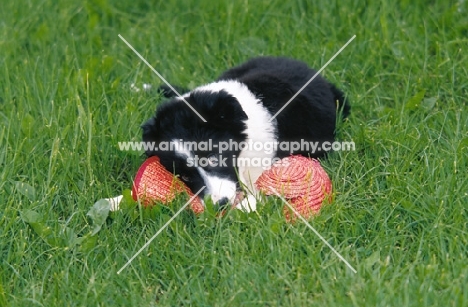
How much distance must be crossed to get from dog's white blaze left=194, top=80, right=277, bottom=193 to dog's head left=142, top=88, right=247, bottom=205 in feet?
0.26

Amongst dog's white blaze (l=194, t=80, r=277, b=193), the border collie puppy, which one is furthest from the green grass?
dog's white blaze (l=194, t=80, r=277, b=193)

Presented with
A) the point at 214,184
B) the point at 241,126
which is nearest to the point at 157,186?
the point at 214,184

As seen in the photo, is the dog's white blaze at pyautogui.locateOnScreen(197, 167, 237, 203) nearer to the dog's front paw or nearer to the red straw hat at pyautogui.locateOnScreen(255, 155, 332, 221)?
the dog's front paw

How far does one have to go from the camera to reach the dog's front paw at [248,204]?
383 cm

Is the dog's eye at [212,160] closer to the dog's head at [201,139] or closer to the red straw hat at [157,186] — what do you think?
the dog's head at [201,139]

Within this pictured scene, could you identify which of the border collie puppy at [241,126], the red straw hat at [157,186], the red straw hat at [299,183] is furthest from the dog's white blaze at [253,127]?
the red straw hat at [157,186]

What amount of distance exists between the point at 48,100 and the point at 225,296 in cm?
214

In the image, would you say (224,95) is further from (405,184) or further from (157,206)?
(405,184)

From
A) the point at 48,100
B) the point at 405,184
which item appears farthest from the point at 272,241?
the point at 48,100

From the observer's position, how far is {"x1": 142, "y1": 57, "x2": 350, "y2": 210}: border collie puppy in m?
3.95

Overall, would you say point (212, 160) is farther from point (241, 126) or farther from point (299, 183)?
point (299, 183)

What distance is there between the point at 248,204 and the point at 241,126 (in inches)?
19.9

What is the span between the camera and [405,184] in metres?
3.95

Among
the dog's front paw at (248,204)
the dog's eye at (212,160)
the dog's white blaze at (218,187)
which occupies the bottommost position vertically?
the dog's front paw at (248,204)
